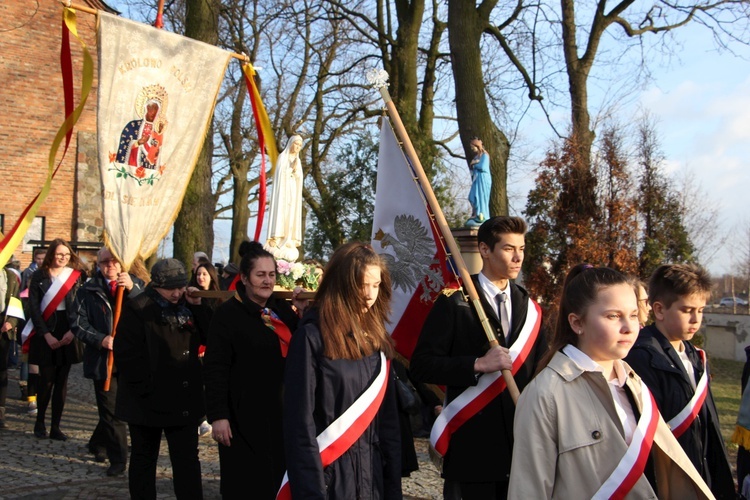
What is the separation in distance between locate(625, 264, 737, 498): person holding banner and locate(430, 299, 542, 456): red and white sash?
578 mm

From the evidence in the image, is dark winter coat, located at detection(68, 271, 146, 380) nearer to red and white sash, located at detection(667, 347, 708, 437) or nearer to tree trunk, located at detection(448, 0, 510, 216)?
red and white sash, located at detection(667, 347, 708, 437)

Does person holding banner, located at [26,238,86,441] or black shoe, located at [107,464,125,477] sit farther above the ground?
person holding banner, located at [26,238,86,441]

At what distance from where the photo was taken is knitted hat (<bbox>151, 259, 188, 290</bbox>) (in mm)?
5172

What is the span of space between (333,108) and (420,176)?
17035 millimetres

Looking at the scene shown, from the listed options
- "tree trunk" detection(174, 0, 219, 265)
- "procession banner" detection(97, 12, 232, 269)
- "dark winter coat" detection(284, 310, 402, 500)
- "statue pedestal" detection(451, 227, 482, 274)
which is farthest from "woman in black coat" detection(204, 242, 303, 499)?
"tree trunk" detection(174, 0, 219, 265)

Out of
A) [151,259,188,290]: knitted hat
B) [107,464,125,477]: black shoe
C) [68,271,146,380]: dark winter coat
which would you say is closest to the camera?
[151,259,188,290]: knitted hat

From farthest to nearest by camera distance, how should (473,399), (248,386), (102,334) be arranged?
(102,334), (248,386), (473,399)

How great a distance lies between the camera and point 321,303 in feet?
11.0

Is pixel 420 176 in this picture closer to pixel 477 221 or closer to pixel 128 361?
pixel 128 361

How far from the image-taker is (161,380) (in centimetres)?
514

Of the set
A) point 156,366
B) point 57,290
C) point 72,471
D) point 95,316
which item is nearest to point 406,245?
point 156,366

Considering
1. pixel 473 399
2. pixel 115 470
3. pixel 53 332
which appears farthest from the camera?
pixel 53 332

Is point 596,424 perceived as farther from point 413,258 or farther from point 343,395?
point 413,258

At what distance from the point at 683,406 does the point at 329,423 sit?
149 centimetres
